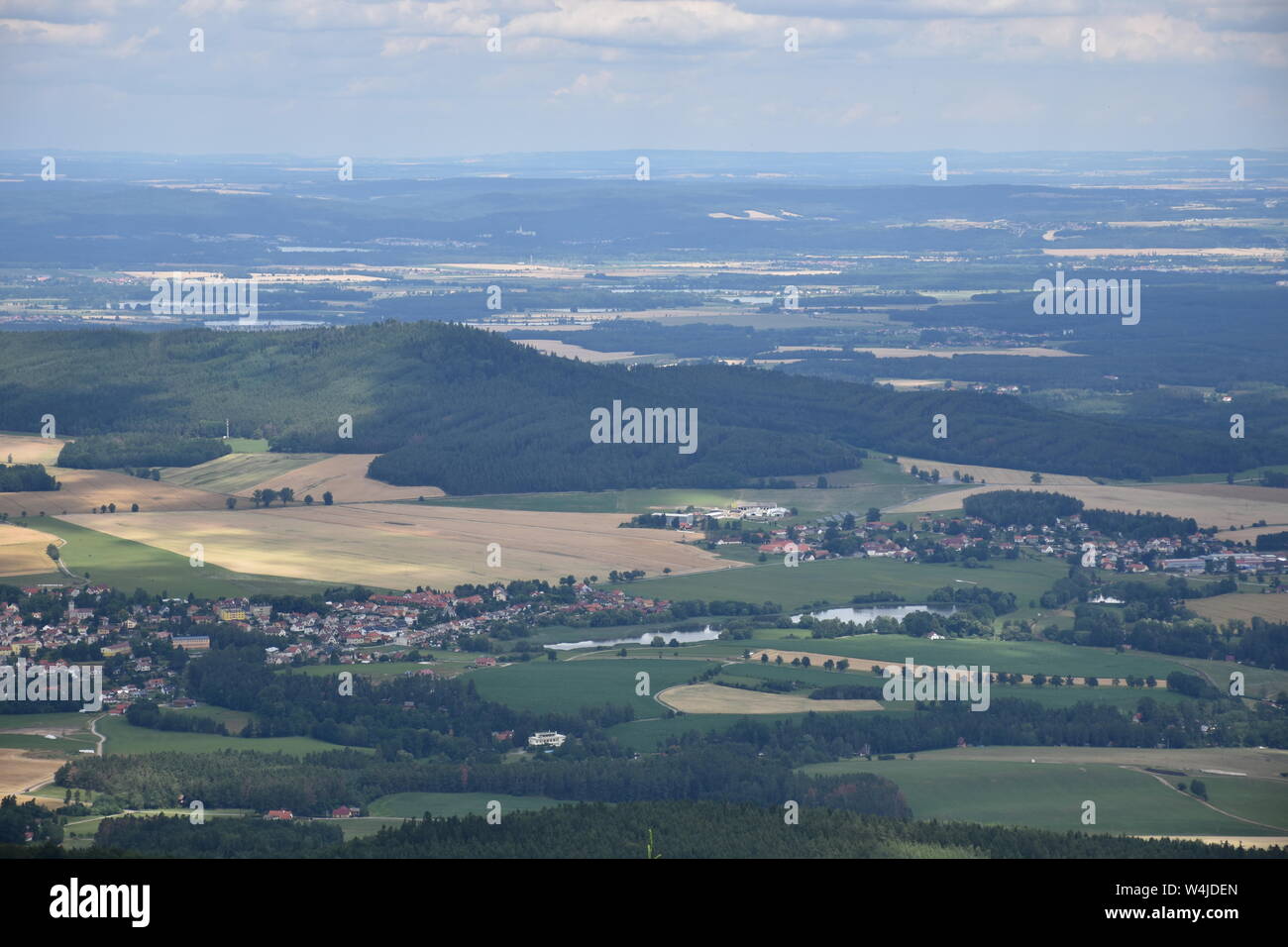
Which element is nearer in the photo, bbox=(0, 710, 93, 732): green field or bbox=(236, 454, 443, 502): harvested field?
bbox=(0, 710, 93, 732): green field

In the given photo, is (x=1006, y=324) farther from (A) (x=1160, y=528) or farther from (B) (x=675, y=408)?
(A) (x=1160, y=528)

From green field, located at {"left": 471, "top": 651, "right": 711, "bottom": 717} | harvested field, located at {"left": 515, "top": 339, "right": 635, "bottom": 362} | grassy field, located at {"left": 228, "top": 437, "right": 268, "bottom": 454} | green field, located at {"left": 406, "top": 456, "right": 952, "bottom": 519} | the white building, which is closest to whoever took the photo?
the white building

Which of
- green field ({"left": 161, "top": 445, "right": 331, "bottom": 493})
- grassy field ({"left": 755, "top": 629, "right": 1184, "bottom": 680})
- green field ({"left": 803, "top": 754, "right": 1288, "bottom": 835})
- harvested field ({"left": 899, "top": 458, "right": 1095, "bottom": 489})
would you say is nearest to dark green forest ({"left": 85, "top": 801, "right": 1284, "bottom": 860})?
green field ({"left": 803, "top": 754, "right": 1288, "bottom": 835})

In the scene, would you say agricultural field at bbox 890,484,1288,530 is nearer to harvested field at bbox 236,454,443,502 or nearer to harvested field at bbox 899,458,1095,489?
harvested field at bbox 899,458,1095,489

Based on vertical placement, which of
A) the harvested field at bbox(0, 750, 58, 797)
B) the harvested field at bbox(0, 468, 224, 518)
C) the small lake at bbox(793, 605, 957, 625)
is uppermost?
the harvested field at bbox(0, 468, 224, 518)

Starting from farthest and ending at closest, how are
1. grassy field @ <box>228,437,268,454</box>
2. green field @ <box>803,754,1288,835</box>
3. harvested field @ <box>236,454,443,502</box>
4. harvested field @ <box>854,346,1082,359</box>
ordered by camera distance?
harvested field @ <box>854,346,1082,359</box>, grassy field @ <box>228,437,268,454</box>, harvested field @ <box>236,454,443,502</box>, green field @ <box>803,754,1288,835</box>

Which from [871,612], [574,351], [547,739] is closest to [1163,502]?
[871,612]

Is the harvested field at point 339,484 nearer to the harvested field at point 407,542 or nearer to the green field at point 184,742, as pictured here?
the harvested field at point 407,542
